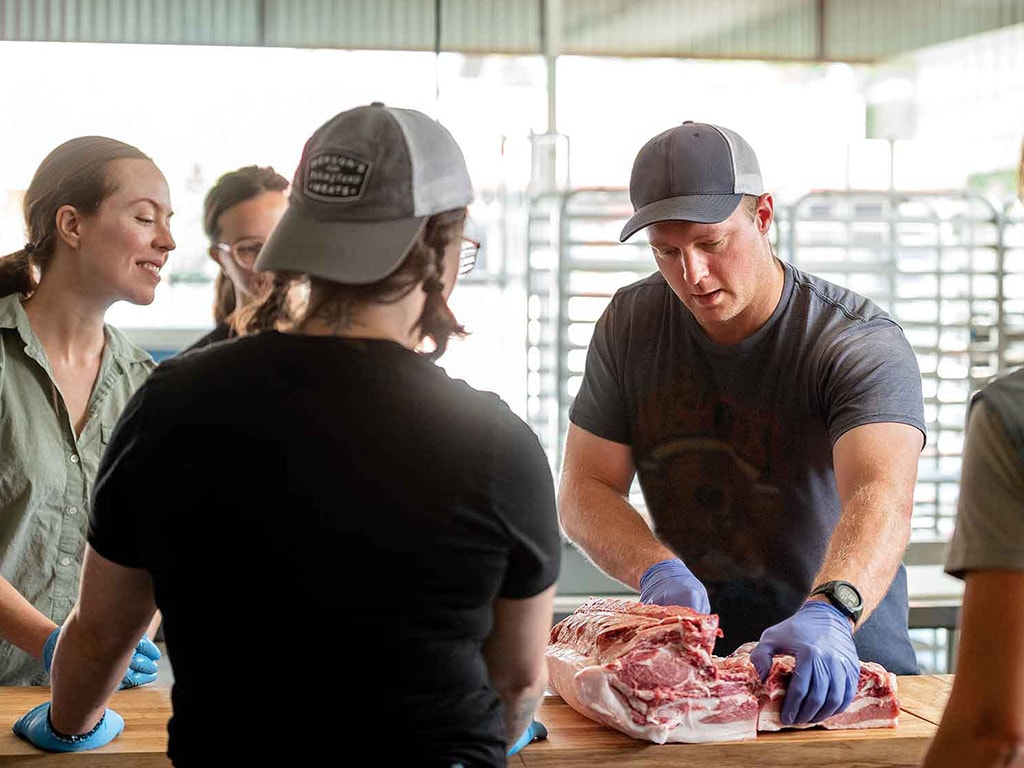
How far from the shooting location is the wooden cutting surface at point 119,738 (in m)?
1.91

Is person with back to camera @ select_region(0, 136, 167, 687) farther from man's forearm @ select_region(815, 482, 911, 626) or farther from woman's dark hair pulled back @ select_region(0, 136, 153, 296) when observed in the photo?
man's forearm @ select_region(815, 482, 911, 626)

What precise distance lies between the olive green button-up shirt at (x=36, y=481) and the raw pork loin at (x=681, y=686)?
1.05 m

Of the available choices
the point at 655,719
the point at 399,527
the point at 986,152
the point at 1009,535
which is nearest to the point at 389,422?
the point at 399,527

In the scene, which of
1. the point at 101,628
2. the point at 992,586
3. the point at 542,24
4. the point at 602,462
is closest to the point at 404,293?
the point at 101,628

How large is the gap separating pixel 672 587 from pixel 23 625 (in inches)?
45.7

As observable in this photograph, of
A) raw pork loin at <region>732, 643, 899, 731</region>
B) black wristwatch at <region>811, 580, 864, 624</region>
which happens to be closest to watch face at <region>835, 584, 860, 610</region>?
black wristwatch at <region>811, 580, 864, 624</region>

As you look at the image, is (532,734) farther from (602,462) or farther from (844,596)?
(602,462)

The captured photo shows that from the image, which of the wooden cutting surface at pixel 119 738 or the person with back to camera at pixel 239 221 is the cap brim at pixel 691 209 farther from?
the wooden cutting surface at pixel 119 738

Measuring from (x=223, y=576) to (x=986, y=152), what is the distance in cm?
933

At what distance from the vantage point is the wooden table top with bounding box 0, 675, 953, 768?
1.93 m

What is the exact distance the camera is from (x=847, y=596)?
2121mm

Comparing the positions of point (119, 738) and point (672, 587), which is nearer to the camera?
point (119, 738)

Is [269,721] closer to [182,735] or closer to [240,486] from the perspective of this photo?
[182,735]

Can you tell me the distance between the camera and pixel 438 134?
1.42 metres
